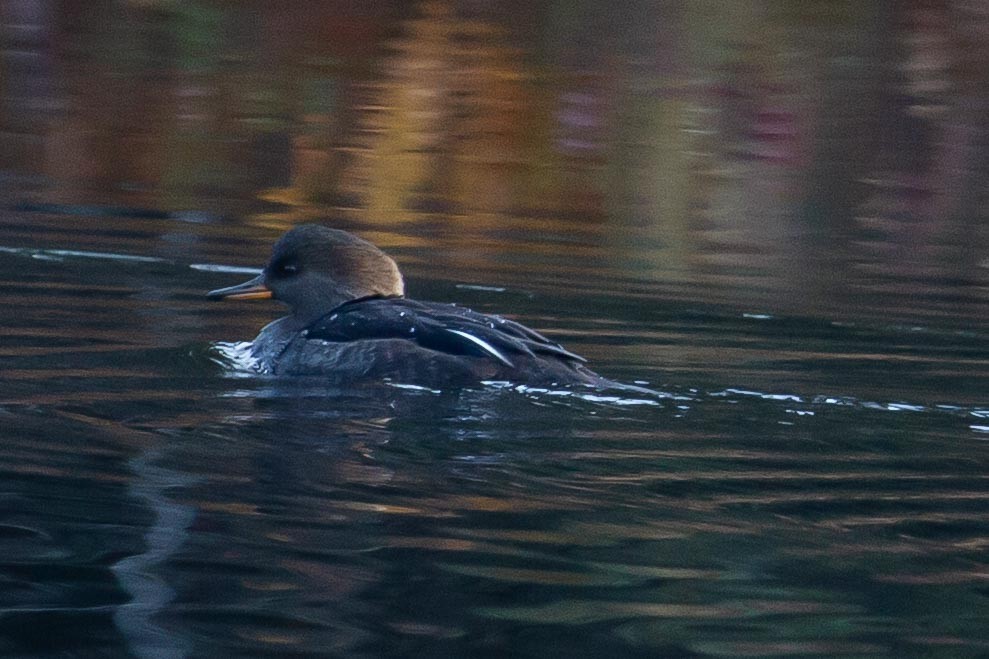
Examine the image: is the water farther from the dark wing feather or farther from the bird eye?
the bird eye

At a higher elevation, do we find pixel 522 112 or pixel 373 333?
pixel 373 333

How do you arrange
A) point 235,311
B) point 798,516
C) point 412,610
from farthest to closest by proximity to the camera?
point 235,311 < point 798,516 < point 412,610

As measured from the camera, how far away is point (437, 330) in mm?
6258

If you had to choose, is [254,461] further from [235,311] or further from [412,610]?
[235,311]

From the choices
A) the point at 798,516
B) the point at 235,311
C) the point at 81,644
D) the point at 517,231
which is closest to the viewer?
the point at 81,644

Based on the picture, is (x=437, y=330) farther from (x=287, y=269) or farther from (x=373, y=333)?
(x=287, y=269)

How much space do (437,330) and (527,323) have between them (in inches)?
65.5

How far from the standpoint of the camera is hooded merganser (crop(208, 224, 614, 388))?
6121 mm

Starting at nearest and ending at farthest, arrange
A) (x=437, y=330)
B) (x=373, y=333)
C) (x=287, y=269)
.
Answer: (x=437, y=330) < (x=373, y=333) < (x=287, y=269)

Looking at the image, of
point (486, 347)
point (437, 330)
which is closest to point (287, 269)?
point (437, 330)

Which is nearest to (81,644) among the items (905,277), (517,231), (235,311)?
(235,311)

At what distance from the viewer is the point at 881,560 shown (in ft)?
14.2

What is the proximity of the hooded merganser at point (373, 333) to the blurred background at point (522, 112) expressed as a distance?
5.12 m

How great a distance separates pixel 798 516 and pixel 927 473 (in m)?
0.68
